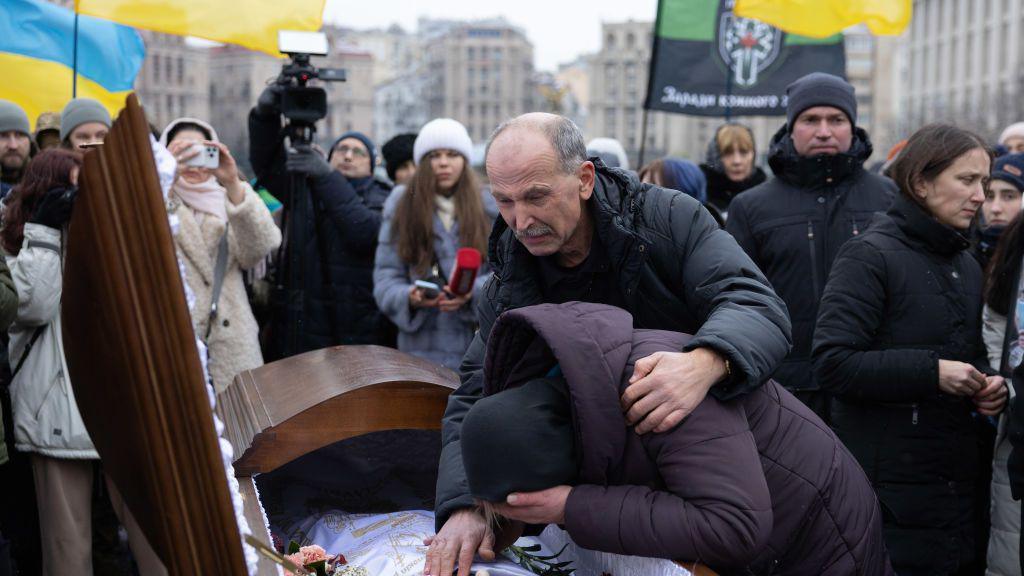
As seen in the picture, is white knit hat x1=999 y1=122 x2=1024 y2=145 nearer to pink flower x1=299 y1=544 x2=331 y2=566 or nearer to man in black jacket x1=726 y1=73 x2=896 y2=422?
man in black jacket x1=726 y1=73 x2=896 y2=422

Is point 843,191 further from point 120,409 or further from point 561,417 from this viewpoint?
point 120,409

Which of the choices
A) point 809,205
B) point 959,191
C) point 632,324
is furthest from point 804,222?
point 632,324

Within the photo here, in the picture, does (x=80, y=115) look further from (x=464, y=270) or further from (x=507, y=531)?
(x=507, y=531)

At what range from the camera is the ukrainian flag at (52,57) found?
6344mm

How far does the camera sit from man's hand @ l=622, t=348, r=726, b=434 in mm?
1844

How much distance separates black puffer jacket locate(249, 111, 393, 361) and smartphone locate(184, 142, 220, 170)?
798 millimetres

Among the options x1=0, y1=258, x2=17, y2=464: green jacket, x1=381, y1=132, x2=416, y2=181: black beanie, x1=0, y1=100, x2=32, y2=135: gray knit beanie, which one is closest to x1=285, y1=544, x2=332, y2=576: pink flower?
x1=0, y1=258, x2=17, y2=464: green jacket

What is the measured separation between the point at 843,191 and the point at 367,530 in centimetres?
248

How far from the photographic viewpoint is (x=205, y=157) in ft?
14.5

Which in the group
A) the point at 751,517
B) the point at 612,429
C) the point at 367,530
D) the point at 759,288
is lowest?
the point at 367,530

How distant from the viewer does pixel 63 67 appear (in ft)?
21.6

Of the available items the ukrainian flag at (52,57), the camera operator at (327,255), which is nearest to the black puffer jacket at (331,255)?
the camera operator at (327,255)

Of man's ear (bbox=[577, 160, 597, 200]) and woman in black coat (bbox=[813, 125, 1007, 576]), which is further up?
man's ear (bbox=[577, 160, 597, 200])

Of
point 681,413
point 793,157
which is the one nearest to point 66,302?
point 681,413
